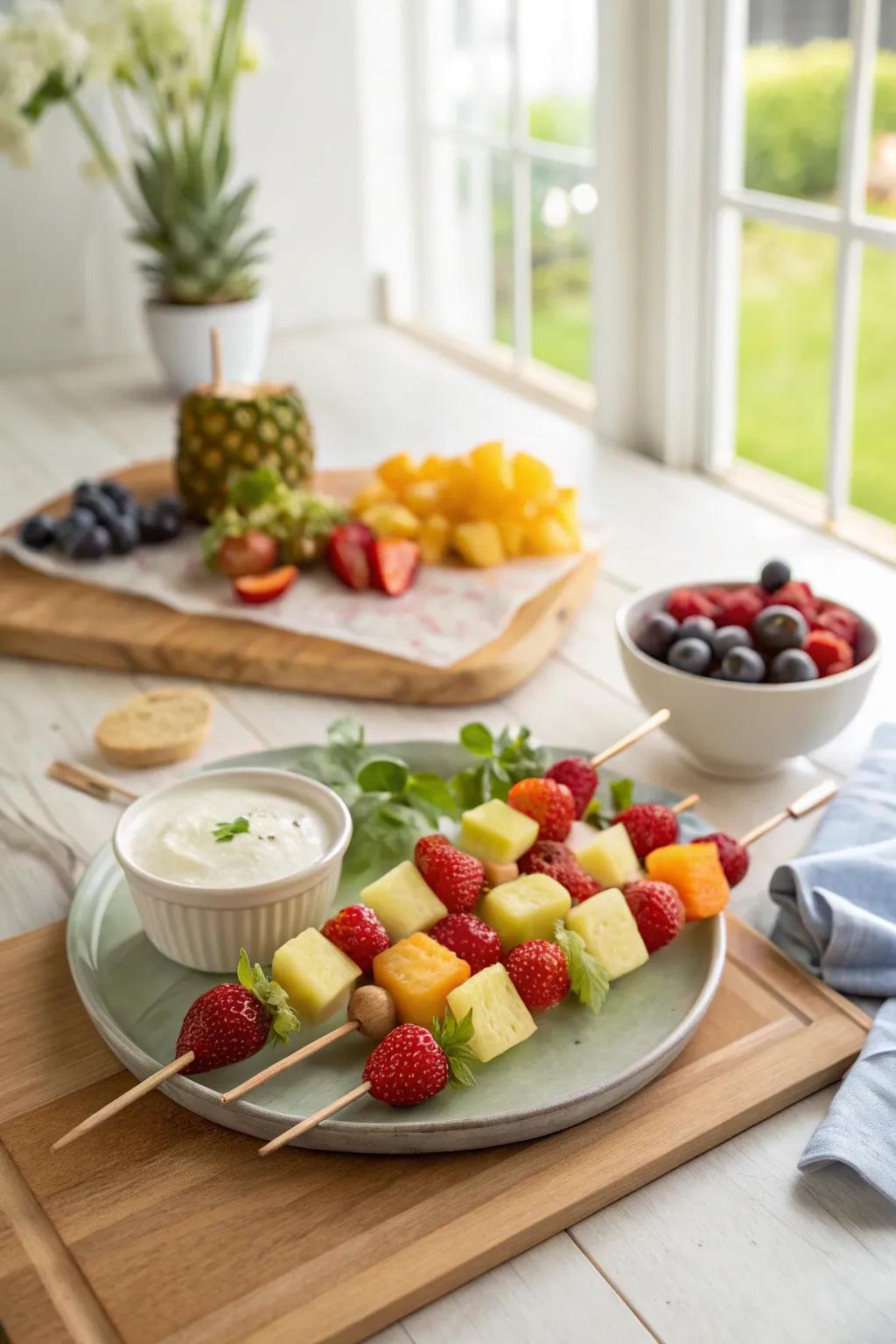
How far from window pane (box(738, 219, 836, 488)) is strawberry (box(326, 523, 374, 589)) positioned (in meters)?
2.90

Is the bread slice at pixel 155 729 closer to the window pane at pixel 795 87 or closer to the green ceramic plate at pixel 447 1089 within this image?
the green ceramic plate at pixel 447 1089

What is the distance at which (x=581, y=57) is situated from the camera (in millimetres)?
3246

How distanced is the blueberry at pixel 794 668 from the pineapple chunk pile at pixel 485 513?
2.03 feet

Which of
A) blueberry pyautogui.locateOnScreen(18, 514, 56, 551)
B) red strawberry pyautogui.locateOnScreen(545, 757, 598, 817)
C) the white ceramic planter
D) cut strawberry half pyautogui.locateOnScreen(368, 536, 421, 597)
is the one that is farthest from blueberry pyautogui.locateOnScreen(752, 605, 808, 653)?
the white ceramic planter

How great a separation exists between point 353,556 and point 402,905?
2.81ft

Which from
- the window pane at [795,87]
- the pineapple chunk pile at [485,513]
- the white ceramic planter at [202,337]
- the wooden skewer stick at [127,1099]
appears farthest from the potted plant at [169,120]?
the window pane at [795,87]

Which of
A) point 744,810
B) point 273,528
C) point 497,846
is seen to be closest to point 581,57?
point 273,528

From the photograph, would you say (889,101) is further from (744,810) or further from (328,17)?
(744,810)

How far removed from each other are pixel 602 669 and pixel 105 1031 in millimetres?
870

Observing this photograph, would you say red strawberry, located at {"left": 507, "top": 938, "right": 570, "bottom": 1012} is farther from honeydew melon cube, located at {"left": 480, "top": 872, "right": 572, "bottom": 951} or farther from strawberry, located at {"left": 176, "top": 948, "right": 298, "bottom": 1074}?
strawberry, located at {"left": 176, "top": 948, "right": 298, "bottom": 1074}

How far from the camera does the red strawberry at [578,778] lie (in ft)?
4.22

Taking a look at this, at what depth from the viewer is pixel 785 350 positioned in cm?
538

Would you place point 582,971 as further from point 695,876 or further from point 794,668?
point 794,668

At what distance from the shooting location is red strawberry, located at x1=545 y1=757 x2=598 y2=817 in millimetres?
1285
